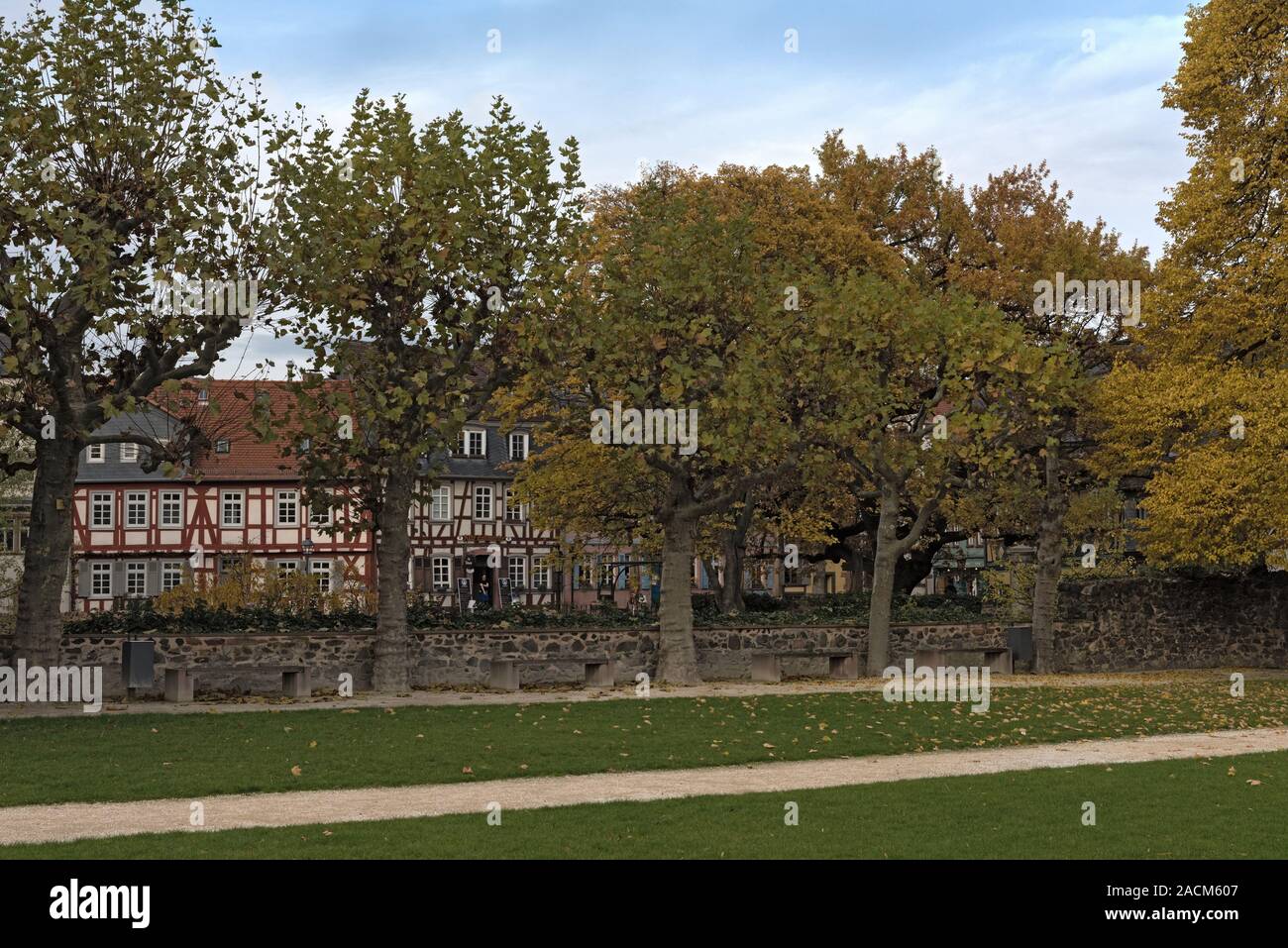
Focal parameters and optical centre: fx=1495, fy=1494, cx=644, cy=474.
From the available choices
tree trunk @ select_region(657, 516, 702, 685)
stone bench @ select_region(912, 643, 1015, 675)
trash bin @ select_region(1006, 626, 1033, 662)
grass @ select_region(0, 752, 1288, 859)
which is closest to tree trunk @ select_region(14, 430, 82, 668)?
tree trunk @ select_region(657, 516, 702, 685)

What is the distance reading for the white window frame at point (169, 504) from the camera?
6650 cm

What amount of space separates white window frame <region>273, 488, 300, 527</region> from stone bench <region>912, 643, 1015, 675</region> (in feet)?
123

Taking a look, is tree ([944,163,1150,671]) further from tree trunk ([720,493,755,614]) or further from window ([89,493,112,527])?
window ([89,493,112,527])

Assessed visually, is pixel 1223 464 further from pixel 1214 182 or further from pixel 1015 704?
pixel 1015 704

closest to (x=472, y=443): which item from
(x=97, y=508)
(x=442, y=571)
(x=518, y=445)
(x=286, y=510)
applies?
(x=518, y=445)

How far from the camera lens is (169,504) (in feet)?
219

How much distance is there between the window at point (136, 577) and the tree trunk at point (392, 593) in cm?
4082

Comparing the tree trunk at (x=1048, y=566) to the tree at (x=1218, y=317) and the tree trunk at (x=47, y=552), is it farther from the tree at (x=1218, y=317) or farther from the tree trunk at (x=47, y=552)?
the tree trunk at (x=47, y=552)

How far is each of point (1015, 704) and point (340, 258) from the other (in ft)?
46.9

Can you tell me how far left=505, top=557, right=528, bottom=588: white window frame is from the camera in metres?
72.6

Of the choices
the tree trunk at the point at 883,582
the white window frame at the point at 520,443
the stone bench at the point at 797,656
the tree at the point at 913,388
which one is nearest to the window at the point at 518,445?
the white window frame at the point at 520,443

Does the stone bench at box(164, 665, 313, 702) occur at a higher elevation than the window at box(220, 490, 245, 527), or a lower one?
lower

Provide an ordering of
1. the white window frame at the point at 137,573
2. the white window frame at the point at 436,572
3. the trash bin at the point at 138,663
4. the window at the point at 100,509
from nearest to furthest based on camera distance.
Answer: the trash bin at the point at 138,663
the white window frame at the point at 137,573
the window at the point at 100,509
the white window frame at the point at 436,572
